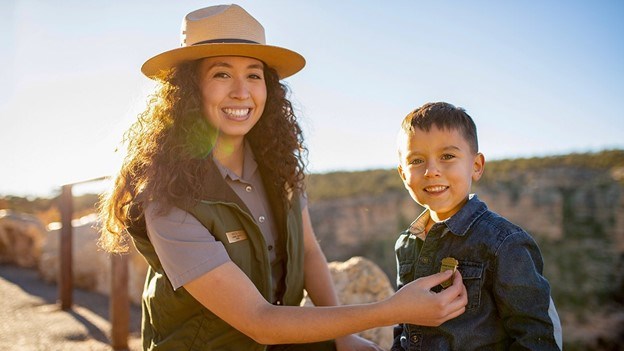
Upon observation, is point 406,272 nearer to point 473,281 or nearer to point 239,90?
point 473,281

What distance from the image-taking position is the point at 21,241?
7.93 meters

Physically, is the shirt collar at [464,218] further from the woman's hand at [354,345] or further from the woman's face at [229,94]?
the woman's face at [229,94]

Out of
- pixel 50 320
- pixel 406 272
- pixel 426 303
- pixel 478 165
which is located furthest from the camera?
pixel 50 320

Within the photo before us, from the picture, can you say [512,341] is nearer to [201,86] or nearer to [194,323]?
[194,323]

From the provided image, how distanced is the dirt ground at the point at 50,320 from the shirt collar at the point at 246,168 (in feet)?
6.51

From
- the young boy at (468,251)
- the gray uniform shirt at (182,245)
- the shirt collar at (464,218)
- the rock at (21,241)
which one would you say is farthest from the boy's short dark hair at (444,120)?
the rock at (21,241)

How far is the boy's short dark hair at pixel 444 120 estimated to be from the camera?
2051 mm

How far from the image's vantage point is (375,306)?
1854mm

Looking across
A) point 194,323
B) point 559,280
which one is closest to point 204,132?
point 194,323

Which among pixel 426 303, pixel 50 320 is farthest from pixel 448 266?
pixel 50 320

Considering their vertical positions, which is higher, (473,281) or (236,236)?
(236,236)

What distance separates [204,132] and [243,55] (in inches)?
15.1

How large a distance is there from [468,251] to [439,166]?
327 mm

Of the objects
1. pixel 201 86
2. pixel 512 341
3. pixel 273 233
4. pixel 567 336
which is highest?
pixel 201 86
